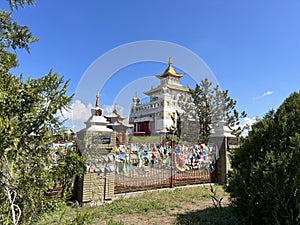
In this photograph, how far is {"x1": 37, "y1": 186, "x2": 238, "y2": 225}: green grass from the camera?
3.84 m

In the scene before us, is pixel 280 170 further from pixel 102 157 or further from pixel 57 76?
pixel 102 157

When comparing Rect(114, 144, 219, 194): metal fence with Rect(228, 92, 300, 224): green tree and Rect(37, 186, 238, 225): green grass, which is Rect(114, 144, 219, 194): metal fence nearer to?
Rect(37, 186, 238, 225): green grass

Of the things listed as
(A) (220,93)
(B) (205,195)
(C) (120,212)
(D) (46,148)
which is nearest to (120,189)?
(C) (120,212)

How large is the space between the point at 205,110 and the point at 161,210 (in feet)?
30.1

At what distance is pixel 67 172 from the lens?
168cm

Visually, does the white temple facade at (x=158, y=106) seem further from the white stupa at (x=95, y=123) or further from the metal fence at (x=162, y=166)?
the white stupa at (x=95, y=123)

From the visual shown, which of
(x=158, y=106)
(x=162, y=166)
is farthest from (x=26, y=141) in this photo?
(x=158, y=106)

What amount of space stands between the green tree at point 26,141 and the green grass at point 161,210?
1.88 m

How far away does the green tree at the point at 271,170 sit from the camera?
2.64 metres

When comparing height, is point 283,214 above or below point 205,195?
above

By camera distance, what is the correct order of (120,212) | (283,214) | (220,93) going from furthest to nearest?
(220,93) < (120,212) < (283,214)

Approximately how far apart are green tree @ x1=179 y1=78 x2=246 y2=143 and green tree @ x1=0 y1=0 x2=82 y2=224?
11448 millimetres

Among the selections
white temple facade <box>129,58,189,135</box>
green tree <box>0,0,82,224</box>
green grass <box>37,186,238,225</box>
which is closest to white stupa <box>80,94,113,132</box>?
green grass <box>37,186,238,225</box>

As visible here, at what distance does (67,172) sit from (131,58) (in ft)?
17.5
